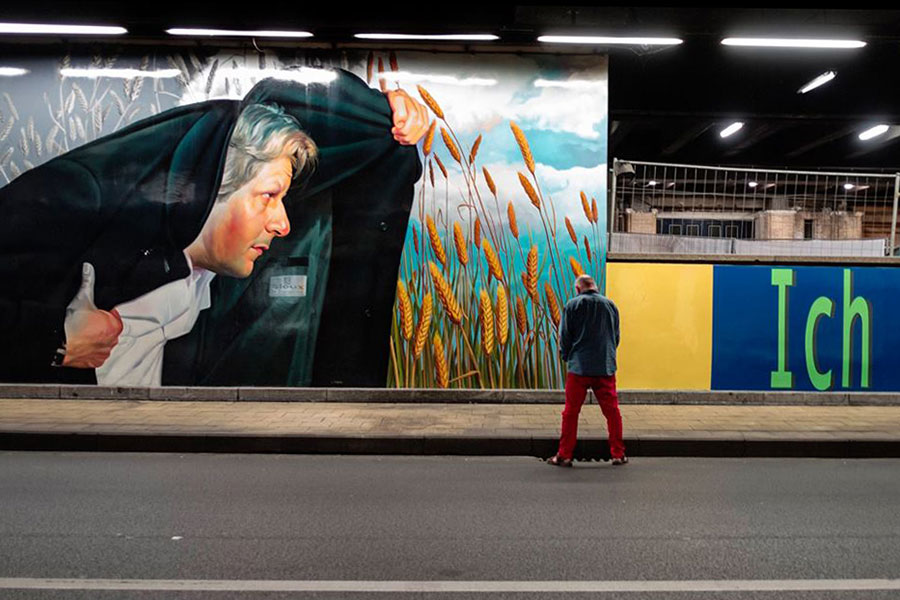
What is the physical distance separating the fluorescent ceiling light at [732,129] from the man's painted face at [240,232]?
905 cm

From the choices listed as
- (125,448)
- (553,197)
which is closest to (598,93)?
(553,197)

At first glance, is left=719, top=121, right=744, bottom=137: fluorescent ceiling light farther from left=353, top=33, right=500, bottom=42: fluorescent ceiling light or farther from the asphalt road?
the asphalt road

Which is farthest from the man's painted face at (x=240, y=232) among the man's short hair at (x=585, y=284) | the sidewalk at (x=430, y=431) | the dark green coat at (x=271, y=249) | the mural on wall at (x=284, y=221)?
the man's short hair at (x=585, y=284)

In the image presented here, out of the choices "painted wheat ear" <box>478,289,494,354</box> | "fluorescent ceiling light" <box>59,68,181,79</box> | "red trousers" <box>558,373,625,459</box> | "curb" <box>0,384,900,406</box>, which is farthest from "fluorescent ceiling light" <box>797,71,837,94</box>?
"fluorescent ceiling light" <box>59,68,181,79</box>

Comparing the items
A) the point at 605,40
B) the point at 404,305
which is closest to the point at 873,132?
the point at 605,40

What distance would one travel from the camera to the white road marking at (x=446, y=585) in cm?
390

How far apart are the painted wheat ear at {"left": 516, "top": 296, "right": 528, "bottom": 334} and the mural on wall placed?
0.03m

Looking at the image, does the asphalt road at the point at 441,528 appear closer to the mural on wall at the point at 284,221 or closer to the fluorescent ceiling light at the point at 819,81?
the mural on wall at the point at 284,221

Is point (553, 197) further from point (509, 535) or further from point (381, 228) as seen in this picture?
point (509, 535)

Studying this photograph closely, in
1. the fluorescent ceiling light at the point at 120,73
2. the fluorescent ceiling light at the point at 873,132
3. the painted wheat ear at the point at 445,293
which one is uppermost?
the fluorescent ceiling light at the point at 873,132

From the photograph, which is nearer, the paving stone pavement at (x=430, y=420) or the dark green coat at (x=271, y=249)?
the paving stone pavement at (x=430, y=420)

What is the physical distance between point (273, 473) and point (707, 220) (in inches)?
272

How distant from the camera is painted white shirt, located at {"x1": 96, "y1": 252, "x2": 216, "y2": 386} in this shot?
9.91m

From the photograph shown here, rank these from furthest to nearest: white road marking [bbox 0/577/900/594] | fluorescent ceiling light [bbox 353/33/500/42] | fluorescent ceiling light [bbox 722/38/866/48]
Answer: fluorescent ceiling light [bbox 353/33/500/42] → fluorescent ceiling light [bbox 722/38/866/48] → white road marking [bbox 0/577/900/594]
